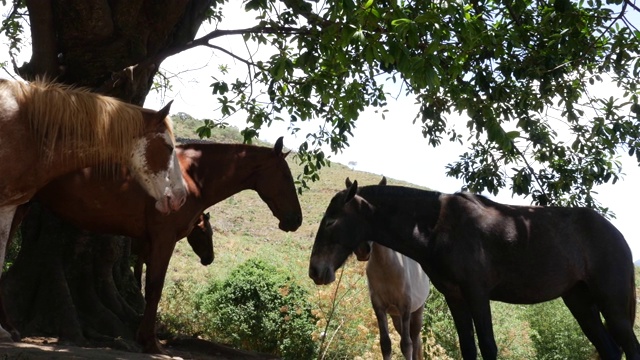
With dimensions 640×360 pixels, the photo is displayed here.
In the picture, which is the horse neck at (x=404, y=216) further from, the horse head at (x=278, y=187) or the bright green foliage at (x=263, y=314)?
the bright green foliage at (x=263, y=314)

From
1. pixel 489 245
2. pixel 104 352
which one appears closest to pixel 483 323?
pixel 489 245

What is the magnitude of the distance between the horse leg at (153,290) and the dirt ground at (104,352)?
0.86 ft

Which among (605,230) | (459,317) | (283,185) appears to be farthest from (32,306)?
(605,230)

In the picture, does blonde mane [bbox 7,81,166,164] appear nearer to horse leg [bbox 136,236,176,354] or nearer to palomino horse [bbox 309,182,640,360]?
horse leg [bbox 136,236,176,354]

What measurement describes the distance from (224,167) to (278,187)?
2.16 feet

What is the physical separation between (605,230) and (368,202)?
2.27m

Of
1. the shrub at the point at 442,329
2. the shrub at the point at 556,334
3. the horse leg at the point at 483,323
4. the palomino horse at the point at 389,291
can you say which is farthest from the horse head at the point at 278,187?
the shrub at the point at 556,334

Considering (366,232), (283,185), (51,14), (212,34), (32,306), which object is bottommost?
(32,306)

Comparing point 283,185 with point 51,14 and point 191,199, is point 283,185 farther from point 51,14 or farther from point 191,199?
point 51,14

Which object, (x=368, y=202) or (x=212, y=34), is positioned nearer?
(x=368, y=202)

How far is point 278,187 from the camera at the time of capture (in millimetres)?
8422

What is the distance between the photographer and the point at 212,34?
10.0 metres

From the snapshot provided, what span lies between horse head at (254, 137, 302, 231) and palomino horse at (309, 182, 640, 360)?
1560mm

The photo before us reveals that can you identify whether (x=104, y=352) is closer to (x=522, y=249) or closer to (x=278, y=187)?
(x=278, y=187)
